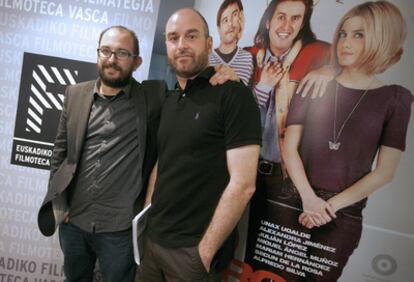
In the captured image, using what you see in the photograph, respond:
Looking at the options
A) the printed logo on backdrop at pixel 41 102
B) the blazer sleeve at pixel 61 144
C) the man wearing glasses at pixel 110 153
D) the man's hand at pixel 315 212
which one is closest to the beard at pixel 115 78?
the man wearing glasses at pixel 110 153

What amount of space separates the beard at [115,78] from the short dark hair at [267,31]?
0.75m

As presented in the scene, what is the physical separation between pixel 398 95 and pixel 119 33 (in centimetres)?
144

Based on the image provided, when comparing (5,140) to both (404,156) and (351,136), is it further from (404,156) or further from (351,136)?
(404,156)

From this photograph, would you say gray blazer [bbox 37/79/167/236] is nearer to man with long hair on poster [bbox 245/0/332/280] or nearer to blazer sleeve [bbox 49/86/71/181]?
blazer sleeve [bbox 49/86/71/181]

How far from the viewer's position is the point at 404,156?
1.49 m

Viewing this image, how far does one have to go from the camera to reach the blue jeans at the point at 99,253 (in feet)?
5.45

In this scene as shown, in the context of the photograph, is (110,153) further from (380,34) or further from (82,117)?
(380,34)

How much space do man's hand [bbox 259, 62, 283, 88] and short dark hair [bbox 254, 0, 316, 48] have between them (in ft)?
0.39

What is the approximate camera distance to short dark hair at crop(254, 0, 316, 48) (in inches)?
63.9

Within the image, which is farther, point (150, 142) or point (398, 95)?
point (150, 142)

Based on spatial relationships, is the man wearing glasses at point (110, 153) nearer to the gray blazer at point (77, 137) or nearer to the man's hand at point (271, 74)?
the gray blazer at point (77, 137)

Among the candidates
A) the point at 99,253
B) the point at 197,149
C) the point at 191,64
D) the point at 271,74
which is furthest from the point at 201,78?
the point at 99,253

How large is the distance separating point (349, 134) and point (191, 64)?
0.86 metres

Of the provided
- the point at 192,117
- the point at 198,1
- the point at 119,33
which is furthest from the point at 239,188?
the point at 198,1
